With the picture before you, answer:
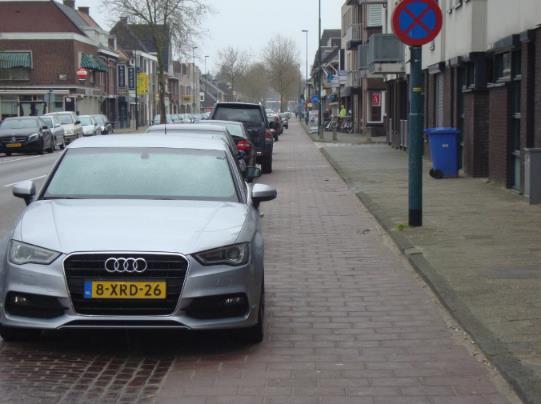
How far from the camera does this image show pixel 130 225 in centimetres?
621

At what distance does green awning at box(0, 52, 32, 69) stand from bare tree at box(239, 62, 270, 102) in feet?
254

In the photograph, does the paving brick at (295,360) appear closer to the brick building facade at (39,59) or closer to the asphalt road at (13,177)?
the asphalt road at (13,177)

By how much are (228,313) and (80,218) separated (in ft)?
4.09

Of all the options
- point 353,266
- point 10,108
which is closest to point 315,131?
point 10,108

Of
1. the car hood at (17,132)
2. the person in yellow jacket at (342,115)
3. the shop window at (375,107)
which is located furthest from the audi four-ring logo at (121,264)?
the person in yellow jacket at (342,115)

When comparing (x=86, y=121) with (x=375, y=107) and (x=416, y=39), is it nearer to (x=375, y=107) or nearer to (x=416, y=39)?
(x=375, y=107)

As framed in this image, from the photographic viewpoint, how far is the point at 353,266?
1011 cm

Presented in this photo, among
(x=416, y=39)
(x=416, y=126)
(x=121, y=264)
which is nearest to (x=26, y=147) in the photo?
(x=416, y=126)

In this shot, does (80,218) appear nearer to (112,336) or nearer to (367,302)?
(112,336)

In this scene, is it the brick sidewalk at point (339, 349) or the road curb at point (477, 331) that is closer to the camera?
the road curb at point (477, 331)

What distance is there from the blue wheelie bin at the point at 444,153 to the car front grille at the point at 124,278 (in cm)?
1585

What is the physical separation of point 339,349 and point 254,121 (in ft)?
65.4

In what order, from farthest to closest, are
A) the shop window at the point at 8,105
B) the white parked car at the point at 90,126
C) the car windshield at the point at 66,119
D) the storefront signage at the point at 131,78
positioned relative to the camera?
the storefront signage at the point at 131,78 < the shop window at the point at 8,105 < the white parked car at the point at 90,126 < the car windshield at the point at 66,119

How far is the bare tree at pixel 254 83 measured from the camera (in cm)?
14523
